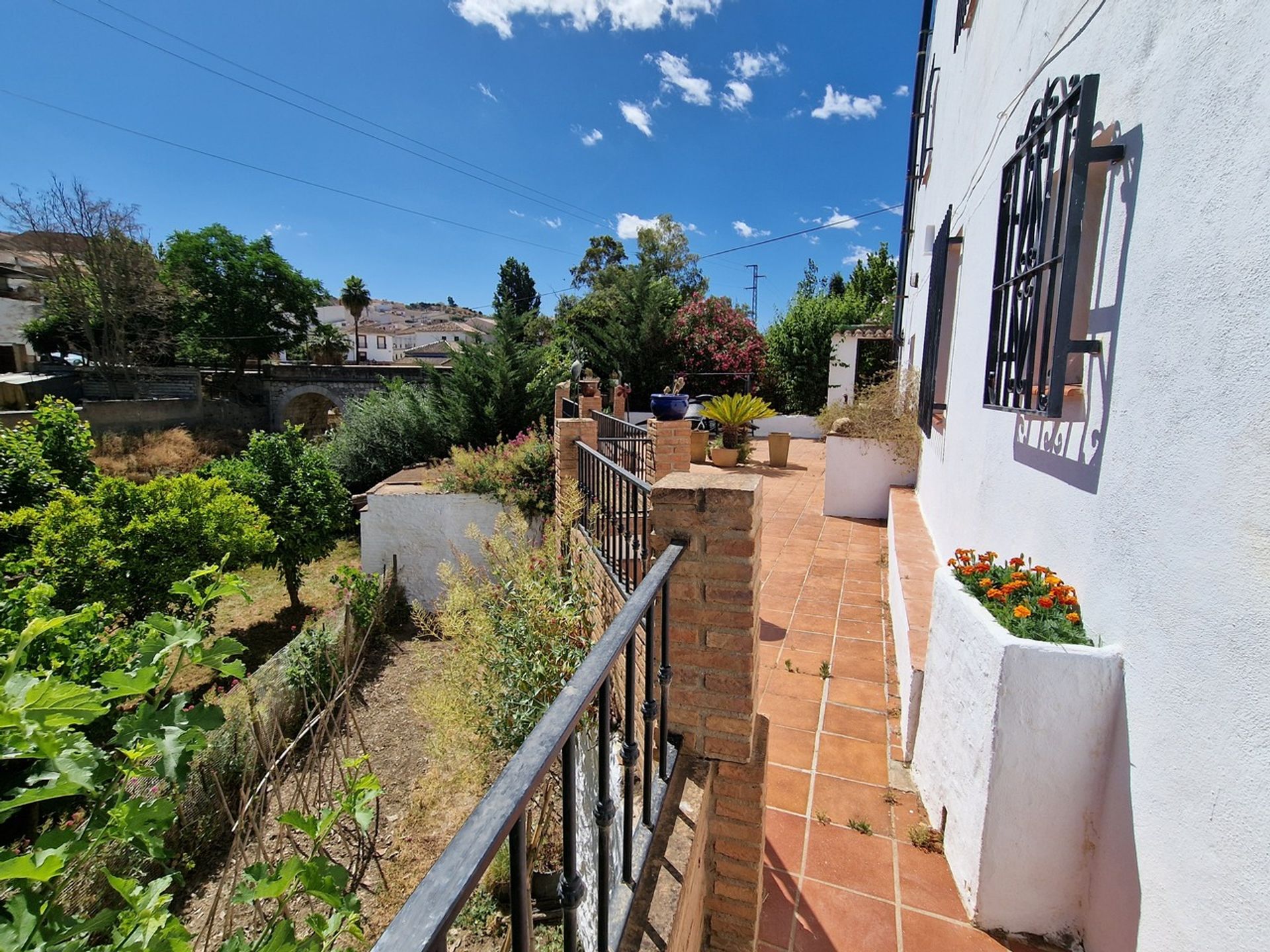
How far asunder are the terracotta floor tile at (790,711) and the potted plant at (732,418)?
23.0 feet

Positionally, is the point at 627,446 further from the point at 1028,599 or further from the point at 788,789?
the point at 1028,599

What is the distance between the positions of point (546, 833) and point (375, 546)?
7036mm

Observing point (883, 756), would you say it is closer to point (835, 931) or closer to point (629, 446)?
point (835, 931)

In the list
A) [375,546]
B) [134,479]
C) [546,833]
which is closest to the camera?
[546,833]

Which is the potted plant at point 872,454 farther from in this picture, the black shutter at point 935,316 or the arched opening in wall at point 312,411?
the arched opening in wall at point 312,411

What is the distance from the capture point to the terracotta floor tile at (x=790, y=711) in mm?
3250

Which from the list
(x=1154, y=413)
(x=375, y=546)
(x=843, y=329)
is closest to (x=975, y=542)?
(x=1154, y=413)

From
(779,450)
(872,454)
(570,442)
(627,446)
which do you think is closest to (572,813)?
(570,442)

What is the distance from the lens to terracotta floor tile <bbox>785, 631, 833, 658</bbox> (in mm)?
4016

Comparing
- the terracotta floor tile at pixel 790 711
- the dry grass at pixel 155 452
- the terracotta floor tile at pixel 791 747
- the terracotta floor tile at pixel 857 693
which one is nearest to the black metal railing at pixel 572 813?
the terracotta floor tile at pixel 791 747

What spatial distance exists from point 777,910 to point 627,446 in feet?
13.1

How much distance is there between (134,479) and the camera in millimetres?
17125

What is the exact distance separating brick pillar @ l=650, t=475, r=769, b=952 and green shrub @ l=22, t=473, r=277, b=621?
23.0 feet

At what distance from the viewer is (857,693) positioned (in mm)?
3512
